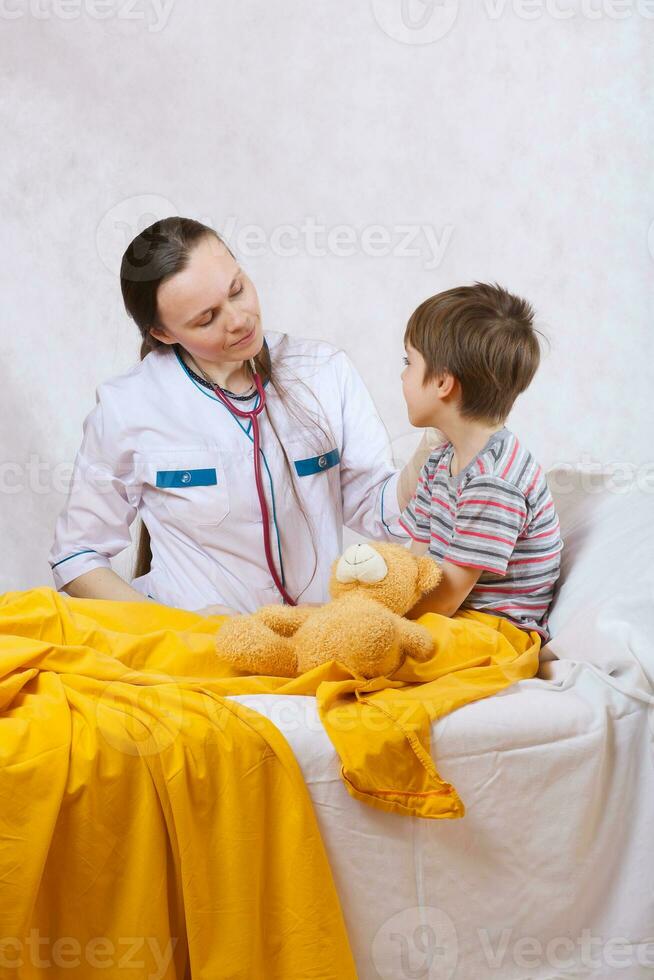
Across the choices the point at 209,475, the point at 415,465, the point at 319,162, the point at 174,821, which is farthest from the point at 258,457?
the point at 319,162

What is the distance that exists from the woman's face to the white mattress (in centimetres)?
68

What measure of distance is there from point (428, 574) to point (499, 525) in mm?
125

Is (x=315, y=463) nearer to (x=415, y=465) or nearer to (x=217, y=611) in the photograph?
(x=415, y=465)

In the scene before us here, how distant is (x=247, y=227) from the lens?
2561 millimetres

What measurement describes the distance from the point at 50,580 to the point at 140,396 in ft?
3.27

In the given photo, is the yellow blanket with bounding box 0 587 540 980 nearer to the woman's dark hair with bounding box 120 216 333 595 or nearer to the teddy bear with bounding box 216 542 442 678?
the teddy bear with bounding box 216 542 442 678

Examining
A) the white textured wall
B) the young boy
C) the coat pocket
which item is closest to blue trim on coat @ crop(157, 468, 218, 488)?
the coat pocket

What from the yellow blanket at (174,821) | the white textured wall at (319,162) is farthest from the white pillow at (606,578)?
the white textured wall at (319,162)

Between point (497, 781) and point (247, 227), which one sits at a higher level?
point (247, 227)

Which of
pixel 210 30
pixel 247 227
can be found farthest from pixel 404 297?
pixel 210 30

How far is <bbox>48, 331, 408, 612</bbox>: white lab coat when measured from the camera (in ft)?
6.24

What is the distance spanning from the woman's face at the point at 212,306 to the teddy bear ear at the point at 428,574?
1.70 ft

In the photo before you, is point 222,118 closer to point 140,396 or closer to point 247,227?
point 247,227

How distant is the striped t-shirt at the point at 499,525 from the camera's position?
154 centimetres
